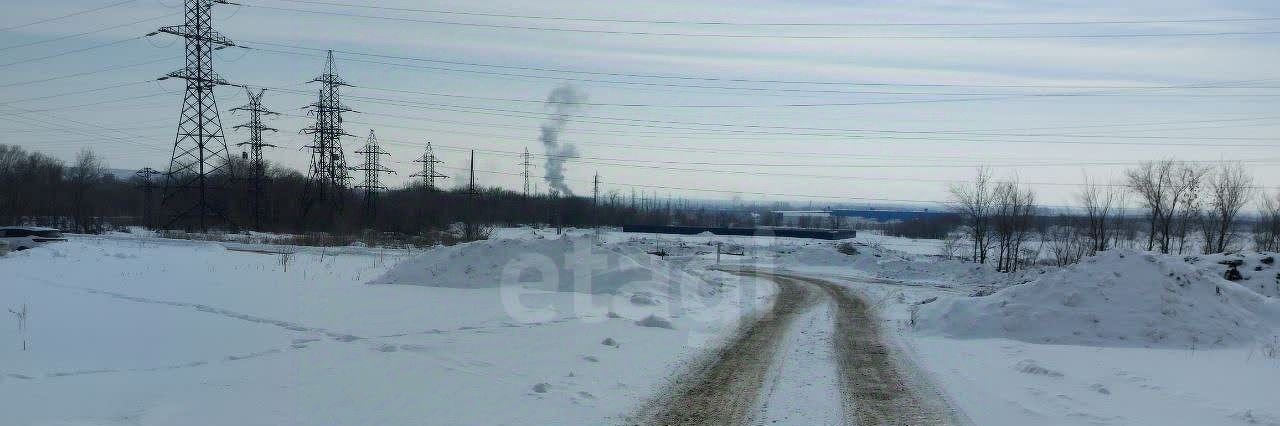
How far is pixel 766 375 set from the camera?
382 inches

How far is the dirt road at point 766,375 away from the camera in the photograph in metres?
7.59

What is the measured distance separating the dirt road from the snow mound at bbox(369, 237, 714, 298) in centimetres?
418

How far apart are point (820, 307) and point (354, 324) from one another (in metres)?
11.8

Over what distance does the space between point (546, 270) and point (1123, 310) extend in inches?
484

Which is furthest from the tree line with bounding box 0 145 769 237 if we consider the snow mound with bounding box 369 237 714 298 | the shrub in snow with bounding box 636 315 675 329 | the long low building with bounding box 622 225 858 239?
the shrub in snow with bounding box 636 315 675 329

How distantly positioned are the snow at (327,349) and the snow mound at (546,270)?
200mm

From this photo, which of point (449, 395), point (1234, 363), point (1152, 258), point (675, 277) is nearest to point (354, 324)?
point (449, 395)

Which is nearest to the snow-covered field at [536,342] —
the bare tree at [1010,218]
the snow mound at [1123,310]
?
the snow mound at [1123,310]

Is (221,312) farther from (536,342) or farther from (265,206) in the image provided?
(265,206)

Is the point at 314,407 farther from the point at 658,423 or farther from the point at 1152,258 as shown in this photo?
the point at 1152,258

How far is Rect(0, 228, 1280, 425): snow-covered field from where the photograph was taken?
721 centimetres

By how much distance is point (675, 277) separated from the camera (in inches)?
780

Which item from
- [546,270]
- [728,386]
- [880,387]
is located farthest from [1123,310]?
[546,270]

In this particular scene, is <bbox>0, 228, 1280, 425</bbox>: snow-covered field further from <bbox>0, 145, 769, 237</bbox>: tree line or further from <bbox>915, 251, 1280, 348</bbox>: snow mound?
<bbox>0, 145, 769, 237</bbox>: tree line
